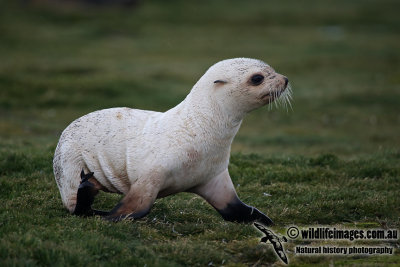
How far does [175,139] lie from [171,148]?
147 mm

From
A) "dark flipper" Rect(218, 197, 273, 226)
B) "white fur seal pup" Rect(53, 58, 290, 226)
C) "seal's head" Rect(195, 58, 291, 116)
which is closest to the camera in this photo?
"white fur seal pup" Rect(53, 58, 290, 226)

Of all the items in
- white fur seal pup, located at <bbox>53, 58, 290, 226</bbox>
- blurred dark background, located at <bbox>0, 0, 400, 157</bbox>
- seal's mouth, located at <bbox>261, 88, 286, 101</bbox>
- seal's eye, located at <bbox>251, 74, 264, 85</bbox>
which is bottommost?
blurred dark background, located at <bbox>0, 0, 400, 157</bbox>

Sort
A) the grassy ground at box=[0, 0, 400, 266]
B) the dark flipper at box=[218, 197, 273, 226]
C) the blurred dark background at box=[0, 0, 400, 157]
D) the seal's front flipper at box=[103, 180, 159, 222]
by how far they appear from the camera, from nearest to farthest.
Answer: the grassy ground at box=[0, 0, 400, 266], the seal's front flipper at box=[103, 180, 159, 222], the dark flipper at box=[218, 197, 273, 226], the blurred dark background at box=[0, 0, 400, 157]

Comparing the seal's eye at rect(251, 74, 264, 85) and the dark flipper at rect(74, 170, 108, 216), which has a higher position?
the seal's eye at rect(251, 74, 264, 85)

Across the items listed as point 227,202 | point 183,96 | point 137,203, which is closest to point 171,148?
point 137,203

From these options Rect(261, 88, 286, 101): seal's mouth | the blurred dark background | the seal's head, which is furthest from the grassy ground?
Rect(261, 88, 286, 101): seal's mouth

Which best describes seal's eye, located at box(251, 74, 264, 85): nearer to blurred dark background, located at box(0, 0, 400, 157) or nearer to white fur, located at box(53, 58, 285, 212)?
white fur, located at box(53, 58, 285, 212)

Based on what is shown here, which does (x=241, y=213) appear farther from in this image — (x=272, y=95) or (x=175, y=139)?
(x=272, y=95)

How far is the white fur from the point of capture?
296 inches

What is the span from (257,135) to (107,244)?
39.6ft

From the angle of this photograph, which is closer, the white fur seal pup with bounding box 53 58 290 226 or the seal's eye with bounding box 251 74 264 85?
the white fur seal pup with bounding box 53 58 290 226

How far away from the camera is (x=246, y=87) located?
7.70 m

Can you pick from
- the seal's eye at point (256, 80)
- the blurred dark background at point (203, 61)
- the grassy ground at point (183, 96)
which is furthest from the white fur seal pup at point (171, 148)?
the blurred dark background at point (203, 61)

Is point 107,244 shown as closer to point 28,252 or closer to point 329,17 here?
point 28,252
